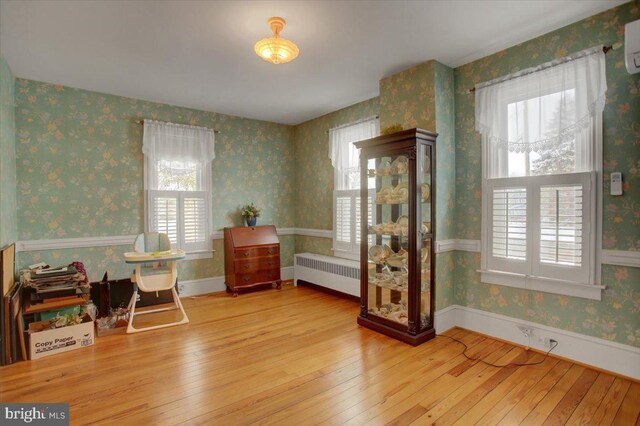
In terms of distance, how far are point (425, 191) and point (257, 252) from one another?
2.68 metres

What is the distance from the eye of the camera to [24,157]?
354 centimetres

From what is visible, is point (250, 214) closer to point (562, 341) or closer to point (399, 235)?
point (399, 235)

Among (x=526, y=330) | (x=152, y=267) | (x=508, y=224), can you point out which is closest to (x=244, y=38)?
(x=152, y=267)

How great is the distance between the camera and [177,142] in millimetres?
4418

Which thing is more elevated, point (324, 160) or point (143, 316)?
point (324, 160)

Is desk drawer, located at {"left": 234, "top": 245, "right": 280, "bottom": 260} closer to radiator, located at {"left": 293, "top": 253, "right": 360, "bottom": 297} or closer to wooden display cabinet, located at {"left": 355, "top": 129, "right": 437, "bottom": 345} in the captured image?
radiator, located at {"left": 293, "top": 253, "right": 360, "bottom": 297}

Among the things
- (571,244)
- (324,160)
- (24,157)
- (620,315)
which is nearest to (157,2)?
(24,157)

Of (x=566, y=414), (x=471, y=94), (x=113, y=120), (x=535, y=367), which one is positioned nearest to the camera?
(x=566, y=414)

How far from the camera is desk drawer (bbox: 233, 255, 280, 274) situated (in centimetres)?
462

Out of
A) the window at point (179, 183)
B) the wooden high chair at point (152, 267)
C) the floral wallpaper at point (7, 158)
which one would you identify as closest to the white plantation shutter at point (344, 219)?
the window at point (179, 183)

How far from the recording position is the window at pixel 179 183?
168 inches

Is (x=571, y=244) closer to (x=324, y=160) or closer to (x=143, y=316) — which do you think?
(x=324, y=160)

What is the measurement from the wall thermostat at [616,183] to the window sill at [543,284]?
70 cm

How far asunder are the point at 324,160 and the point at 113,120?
2.82m
